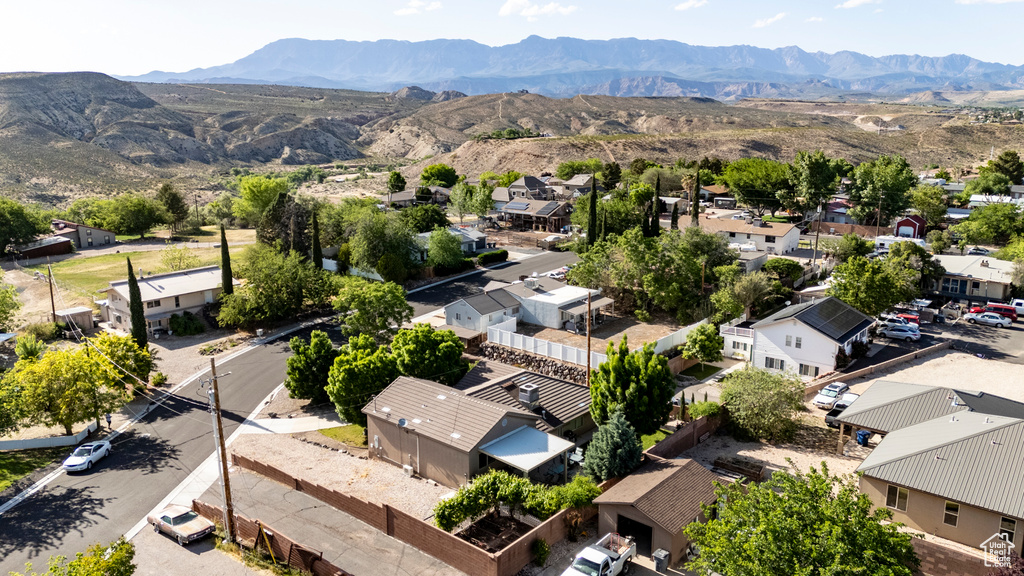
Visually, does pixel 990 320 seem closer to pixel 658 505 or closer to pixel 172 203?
pixel 658 505

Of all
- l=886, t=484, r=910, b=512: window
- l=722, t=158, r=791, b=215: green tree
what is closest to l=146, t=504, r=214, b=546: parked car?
l=886, t=484, r=910, b=512: window

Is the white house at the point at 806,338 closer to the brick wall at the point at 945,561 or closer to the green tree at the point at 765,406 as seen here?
the green tree at the point at 765,406

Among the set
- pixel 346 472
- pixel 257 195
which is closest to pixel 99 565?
pixel 346 472

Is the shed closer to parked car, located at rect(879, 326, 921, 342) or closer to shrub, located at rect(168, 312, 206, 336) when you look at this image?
parked car, located at rect(879, 326, 921, 342)

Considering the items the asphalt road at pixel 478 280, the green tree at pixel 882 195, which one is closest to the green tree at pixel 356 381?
the asphalt road at pixel 478 280

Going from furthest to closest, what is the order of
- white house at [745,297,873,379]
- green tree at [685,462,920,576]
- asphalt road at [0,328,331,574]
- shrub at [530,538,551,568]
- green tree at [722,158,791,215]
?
green tree at [722,158,791,215], white house at [745,297,873,379], asphalt road at [0,328,331,574], shrub at [530,538,551,568], green tree at [685,462,920,576]

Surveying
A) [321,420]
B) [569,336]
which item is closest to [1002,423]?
[569,336]
